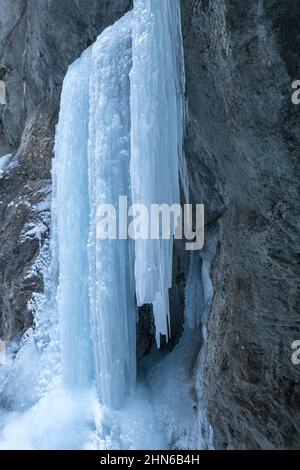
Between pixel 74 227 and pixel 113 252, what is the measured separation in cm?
129

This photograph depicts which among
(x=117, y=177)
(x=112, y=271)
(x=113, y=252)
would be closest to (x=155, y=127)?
(x=117, y=177)

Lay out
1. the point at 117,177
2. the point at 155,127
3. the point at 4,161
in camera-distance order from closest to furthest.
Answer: the point at 155,127
the point at 117,177
the point at 4,161

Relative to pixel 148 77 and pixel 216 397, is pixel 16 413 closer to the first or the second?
pixel 216 397

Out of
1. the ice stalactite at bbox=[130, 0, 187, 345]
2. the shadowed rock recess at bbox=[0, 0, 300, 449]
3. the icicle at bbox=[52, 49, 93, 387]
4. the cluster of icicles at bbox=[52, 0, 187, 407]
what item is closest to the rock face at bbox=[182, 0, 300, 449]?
the shadowed rock recess at bbox=[0, 0, 300, 449]

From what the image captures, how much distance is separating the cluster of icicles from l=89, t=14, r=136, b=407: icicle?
0.04 ft

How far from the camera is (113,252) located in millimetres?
4715

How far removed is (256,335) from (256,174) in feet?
4.34

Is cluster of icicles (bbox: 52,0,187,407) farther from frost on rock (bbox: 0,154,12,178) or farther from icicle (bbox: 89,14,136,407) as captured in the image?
frost on rock (bbox: 0,154,12,178)

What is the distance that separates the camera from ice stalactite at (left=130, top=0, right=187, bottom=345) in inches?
155

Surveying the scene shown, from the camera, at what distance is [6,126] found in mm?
9711

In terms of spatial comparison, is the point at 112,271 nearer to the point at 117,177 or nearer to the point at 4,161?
the point at 117,177

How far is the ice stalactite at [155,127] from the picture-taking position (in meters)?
3.94
